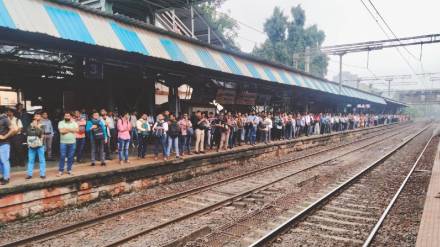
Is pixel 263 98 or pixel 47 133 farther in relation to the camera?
Result: pixel 263 98

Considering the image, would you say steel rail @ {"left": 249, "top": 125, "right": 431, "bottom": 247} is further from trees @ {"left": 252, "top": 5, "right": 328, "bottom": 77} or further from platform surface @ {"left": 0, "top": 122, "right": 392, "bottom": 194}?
trees @ {"left": 252, "top": 5, "right": 328, "bottom": 77}

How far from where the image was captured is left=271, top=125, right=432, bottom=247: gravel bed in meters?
6.09

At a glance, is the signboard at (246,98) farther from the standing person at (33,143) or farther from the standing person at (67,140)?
the standing person at (33,143)

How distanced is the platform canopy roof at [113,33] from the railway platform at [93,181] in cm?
334

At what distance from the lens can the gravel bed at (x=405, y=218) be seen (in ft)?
20.1

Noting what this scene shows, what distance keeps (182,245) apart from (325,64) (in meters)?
56.8

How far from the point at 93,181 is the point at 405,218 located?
7524 millimetres

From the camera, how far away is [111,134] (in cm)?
1207

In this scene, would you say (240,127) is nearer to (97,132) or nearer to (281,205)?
(97,132)

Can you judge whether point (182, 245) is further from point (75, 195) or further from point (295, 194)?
point (295, 194)

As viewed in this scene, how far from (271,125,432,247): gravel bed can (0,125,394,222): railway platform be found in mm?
4985

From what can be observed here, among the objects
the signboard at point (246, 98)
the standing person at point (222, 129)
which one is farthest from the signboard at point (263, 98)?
the standing person at point (222, 129)

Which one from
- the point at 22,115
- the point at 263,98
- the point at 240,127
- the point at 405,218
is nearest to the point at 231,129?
the point at 240,127

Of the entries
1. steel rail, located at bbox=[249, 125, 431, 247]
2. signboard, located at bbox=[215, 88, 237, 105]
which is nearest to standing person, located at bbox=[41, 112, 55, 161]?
steel rail, located at bbox=[249, 125, 431, 247]
